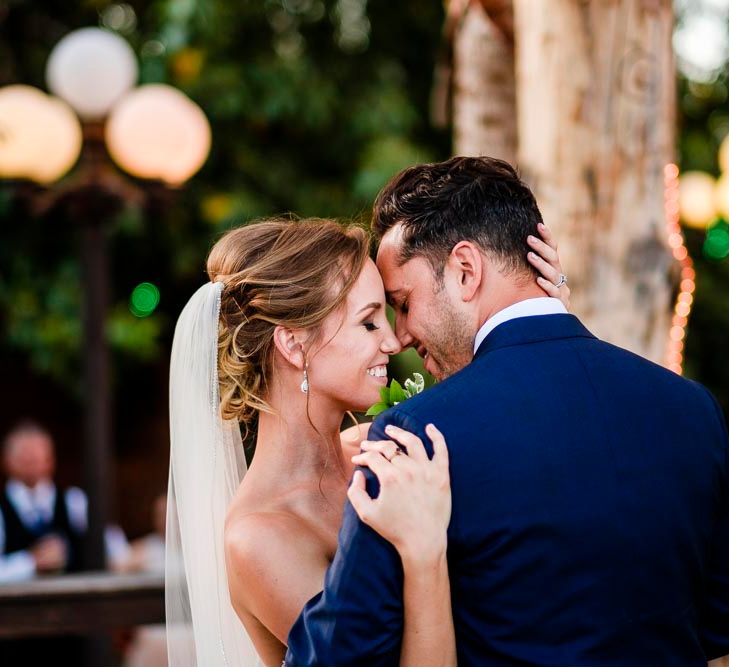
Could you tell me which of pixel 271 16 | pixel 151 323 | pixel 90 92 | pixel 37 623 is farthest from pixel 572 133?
pixel 271 16

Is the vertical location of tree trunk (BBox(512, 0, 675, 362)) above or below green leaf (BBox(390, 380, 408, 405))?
above

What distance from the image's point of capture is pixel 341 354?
8.84 ft

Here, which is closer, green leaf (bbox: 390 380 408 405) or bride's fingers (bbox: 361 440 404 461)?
bride's fingers (bbox: 361 440 404 461)

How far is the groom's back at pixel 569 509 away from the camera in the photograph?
189cm

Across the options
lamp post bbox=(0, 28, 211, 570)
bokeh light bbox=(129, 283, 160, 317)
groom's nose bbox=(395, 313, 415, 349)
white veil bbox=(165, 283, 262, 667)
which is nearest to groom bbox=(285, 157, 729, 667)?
groom's nose bbox=(395, 313, 415, 349)

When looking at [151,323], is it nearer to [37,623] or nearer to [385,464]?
[37,623]

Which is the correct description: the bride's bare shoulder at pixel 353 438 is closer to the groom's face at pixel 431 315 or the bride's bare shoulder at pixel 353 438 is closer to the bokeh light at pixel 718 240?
the groom's face at pixel 431 315

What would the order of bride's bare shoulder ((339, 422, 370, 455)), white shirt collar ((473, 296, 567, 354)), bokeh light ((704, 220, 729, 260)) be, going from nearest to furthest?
white shirt collar ((473, 296, 567, 354)) < bride's bare shoulder ((339, 422, 370, 455)) < bokeh light ((704, 220, 729, 260))

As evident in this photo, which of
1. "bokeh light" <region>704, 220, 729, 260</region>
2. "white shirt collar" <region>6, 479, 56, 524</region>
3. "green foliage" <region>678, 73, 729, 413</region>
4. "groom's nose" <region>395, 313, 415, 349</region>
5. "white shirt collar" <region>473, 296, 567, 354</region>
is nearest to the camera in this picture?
"white shirt collar" <region>473, 296, 567, 354</region>

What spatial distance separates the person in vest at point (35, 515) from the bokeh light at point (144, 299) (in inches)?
93.3

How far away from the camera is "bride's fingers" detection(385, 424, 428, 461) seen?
193cm

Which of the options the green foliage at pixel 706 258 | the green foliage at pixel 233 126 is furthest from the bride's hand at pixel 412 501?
the green foliage at pixel 706 258

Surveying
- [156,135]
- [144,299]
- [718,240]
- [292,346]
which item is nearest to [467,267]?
[292,346]

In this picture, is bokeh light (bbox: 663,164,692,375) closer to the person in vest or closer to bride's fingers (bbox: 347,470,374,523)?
bride's fingers (bbox: 347,470,374,523)
